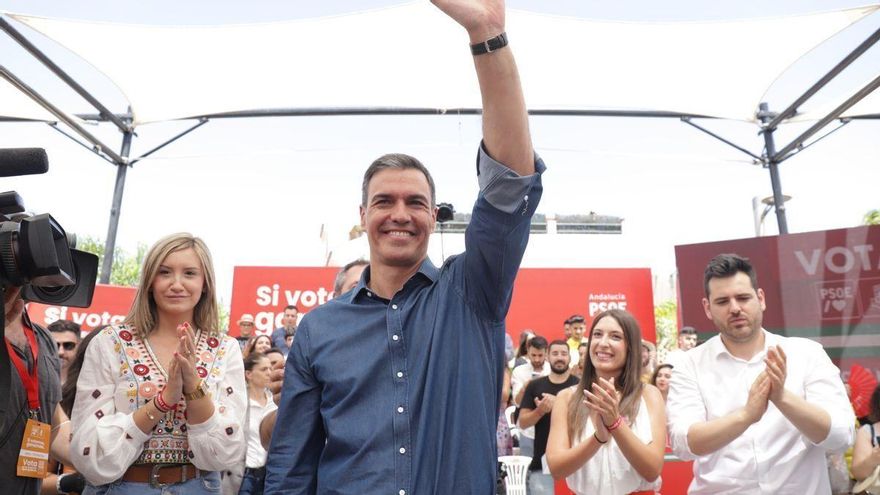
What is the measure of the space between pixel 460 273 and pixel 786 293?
4383 mm

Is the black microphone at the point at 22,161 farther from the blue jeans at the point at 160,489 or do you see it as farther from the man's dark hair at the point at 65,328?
the man's dark hair at the point at 65,328

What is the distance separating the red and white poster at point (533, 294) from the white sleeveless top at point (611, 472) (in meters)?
7.19

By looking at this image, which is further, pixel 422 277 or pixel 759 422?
pixel 759 422

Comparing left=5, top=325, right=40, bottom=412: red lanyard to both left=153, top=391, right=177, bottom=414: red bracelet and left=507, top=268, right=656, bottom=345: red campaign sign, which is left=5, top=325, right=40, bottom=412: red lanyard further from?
left=507, top=268, right=656, bottom=345: red campaign sign

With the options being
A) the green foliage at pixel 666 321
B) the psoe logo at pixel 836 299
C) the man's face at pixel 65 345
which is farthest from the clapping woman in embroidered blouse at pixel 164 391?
the green foliage at pixel 666 321

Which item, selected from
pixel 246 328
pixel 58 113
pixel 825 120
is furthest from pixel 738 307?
pixel 58 113

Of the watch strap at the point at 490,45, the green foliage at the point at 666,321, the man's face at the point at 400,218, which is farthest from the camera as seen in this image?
the green foliage at the point at 666,321

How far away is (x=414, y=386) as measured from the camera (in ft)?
5.30

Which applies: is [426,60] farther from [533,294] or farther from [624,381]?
[624,381]

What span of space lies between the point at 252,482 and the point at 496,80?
2.73 metres

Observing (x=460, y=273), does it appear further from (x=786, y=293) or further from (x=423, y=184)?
(x=786, y=293)

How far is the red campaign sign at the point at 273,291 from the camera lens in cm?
1041

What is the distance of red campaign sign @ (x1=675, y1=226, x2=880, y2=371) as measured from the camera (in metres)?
4.99

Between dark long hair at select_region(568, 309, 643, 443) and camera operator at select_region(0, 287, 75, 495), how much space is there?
216cm
